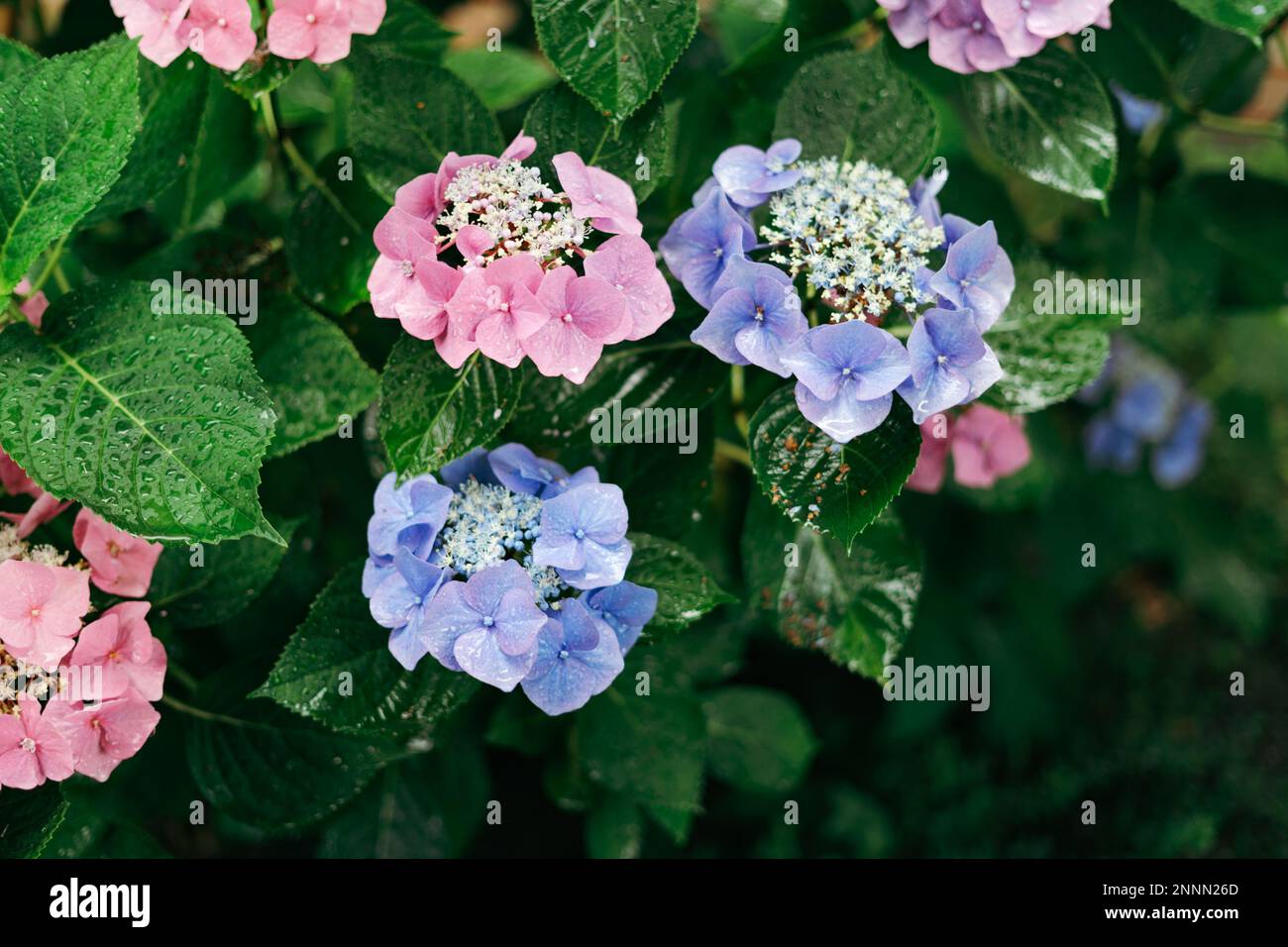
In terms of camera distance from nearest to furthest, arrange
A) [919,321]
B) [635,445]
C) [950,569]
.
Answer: [919,321] → [635,445] → [950,569]

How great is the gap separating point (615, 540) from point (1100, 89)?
2.25 feet

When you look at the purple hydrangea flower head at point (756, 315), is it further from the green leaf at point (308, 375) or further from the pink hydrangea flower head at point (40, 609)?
the pink hydrangea flower head at point (40, 609)

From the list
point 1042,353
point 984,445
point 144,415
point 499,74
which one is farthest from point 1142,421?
point 144,415

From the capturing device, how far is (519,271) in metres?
0.82

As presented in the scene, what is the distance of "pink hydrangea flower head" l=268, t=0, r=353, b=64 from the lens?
0.92 metres

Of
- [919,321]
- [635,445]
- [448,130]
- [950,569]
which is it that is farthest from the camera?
[950,569]

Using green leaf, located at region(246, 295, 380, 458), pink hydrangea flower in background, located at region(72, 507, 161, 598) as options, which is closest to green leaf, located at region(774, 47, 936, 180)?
green leaf, located at region(246, 295, 380, 458)

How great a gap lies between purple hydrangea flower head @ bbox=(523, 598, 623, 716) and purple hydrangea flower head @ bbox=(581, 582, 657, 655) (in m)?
0.03

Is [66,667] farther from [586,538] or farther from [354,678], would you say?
[586,538]

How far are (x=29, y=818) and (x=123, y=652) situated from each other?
158 mm

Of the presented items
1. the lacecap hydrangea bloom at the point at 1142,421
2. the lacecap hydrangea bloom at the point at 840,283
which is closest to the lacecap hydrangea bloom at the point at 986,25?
the lacecap hydrangea bloom at the point at 840,283

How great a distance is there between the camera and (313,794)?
106 cm
